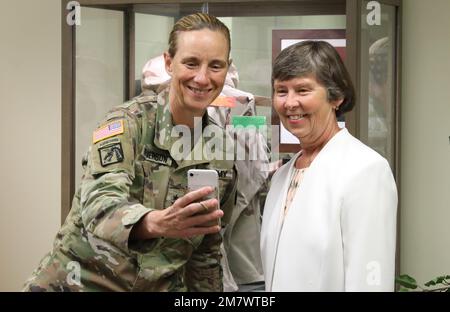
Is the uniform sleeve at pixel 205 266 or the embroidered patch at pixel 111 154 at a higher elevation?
the embroidered patch at pixel 111 154

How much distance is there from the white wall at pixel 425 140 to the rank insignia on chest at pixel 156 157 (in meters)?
1.67

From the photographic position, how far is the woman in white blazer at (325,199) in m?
1.71

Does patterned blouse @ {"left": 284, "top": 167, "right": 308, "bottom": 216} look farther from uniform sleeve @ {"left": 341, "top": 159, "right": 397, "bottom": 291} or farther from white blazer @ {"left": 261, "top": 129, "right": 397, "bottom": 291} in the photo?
uniform sleeve @ {"left": 341, "top": 159, "right": 397, "bottom": 291}

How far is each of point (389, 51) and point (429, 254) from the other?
3.11 ft

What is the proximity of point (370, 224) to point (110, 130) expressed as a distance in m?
0.71

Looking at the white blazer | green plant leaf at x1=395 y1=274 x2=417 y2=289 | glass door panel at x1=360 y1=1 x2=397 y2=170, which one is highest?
glass door panel at x1=360 y1=1 x2=397 y2=170

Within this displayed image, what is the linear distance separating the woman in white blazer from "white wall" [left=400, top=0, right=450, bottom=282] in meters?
1.58

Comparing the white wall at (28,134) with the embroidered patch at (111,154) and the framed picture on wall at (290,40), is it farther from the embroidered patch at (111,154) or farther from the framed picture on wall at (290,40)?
the embroidered patch at (111,154)

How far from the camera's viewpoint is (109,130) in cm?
198

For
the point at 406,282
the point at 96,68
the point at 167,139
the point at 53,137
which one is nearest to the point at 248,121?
the point at 167,139

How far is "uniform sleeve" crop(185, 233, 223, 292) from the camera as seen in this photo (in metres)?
2.10

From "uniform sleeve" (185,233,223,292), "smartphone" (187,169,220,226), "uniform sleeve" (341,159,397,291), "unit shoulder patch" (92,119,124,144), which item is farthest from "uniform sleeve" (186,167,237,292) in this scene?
"uniform sleeve" (341,159,397,291)

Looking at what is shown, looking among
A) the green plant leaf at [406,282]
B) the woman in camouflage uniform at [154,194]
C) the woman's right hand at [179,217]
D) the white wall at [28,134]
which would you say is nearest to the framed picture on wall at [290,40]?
the woman in camouflage uniform at [154,194]
